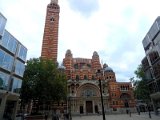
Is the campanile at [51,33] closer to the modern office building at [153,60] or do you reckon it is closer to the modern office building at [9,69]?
the modern office building at [9,69]

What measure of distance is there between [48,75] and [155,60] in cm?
2295

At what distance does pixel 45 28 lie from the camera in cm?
6475

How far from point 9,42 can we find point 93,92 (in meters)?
39.0

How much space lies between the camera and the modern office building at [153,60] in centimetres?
3002

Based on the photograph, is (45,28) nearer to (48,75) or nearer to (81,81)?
(81,81)

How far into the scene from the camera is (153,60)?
32438 mm

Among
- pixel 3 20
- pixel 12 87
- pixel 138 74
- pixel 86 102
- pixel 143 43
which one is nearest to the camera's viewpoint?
pixel 3 20

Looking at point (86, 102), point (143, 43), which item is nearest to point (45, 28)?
point (86, 102)

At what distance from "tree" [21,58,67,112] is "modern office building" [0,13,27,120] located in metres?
4.82

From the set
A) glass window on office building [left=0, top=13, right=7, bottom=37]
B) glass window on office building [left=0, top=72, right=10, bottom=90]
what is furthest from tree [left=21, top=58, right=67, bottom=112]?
glass window on office building [left=0, top=13, right=7, bottom=37]

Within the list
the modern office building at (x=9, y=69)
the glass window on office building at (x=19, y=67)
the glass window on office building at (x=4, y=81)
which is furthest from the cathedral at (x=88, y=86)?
the glass window on office building at (x=4, y=81)

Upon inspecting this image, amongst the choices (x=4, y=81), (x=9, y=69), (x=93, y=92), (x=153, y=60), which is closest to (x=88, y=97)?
(x=93, y=92)

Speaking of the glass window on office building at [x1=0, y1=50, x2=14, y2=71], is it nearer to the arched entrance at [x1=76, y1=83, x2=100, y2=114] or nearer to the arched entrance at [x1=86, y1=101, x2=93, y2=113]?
the arched entrance at [x1=76, y1=83, x2=100, y2=114]

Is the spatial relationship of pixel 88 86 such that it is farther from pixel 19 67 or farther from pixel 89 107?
pixel 19 67
